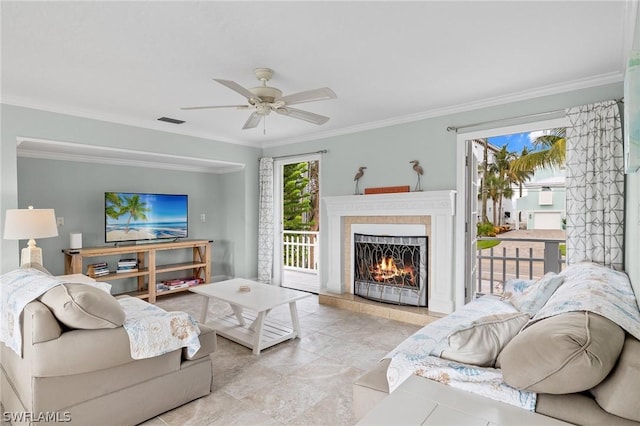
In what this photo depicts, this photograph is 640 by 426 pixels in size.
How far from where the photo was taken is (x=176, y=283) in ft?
17.5

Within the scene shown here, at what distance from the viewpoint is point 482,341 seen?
150 cm

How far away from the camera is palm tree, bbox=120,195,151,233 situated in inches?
198

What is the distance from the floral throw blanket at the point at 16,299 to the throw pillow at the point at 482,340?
2.13 m

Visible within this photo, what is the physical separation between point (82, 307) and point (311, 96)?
1956 mm

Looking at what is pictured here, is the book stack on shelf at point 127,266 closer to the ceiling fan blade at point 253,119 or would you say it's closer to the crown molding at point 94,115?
the crown molding at point 94,115

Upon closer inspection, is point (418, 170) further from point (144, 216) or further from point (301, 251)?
point (144, 216)

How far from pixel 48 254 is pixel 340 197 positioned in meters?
3.80

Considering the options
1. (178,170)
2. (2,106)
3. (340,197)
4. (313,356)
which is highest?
(2,106)

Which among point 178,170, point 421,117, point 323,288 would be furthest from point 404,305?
point 178,170

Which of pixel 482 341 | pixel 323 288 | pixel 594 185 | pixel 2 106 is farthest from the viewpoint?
pixel 323 288

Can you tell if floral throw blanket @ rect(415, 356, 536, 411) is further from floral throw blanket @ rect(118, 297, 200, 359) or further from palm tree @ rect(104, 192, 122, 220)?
palm tree @ rect(104, 192, 122, 220)

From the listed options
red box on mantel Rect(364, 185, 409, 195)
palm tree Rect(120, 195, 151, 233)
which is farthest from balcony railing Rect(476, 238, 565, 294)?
palm tree Rect(120, 195, 151, 233)

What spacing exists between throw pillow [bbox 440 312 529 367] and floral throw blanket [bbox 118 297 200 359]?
1569mm

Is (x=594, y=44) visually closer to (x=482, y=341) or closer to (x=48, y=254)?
(x=482, y=341)
